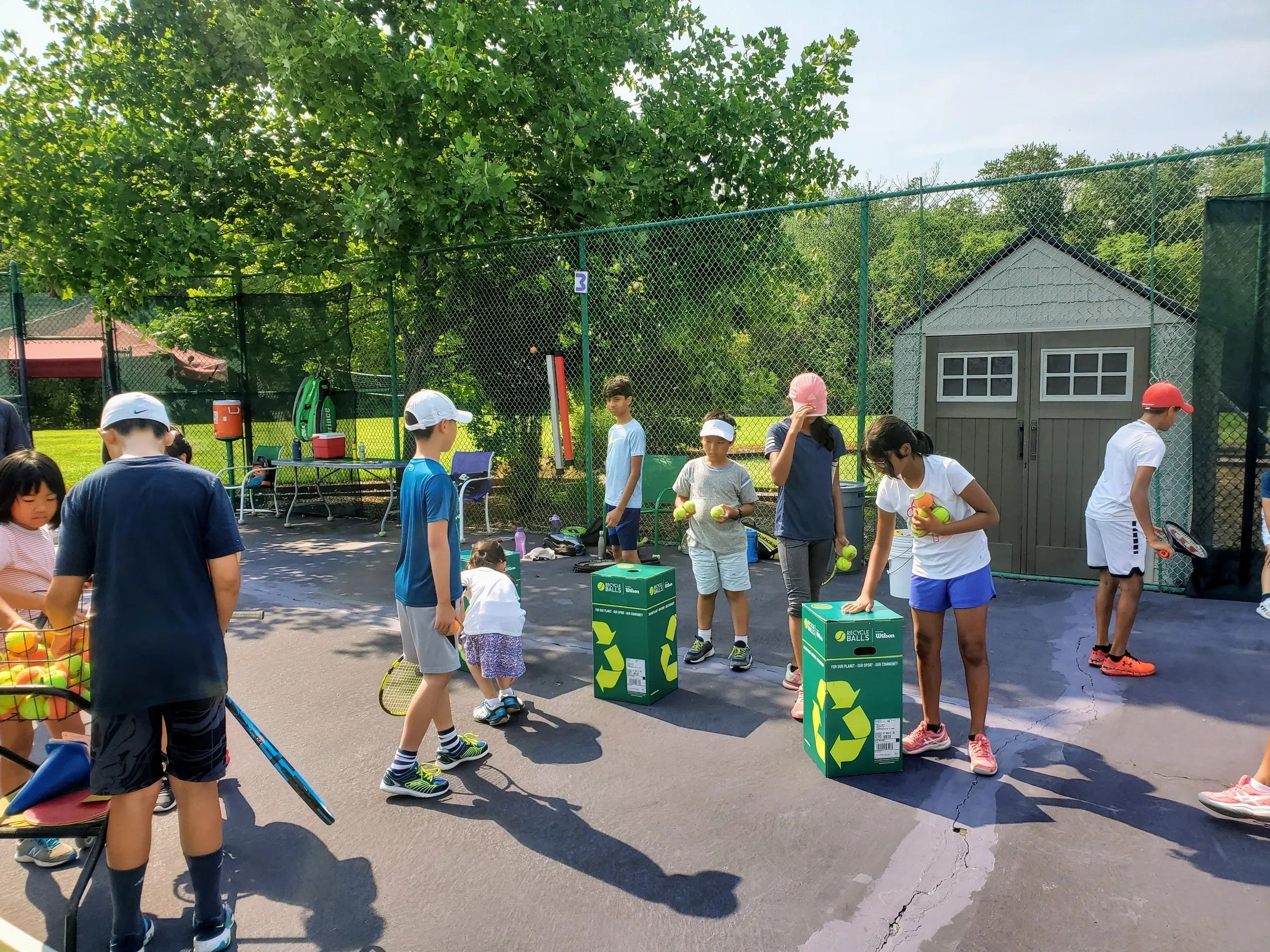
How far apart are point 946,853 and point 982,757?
2.81 ft

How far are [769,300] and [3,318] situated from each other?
35.0ft

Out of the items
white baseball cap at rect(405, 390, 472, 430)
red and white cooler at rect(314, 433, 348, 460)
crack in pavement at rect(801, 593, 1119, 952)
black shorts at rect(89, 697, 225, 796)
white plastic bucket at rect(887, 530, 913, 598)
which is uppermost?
white baseball cap at rect(405, 390, 472, 430)

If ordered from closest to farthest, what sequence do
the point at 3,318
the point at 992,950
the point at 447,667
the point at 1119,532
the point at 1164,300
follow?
the point at 992,950 → the point at 447,667 → the point at 1119,532 → the point at 1164,300 → the point at 3,318

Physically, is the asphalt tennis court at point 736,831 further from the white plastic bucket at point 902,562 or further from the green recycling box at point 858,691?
the white plastic bucket at point 902,562

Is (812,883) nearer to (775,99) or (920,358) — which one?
(920,358)

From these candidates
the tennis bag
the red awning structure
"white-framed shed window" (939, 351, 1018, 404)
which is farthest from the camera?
the red awning structure

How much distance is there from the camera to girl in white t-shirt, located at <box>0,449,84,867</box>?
3.63m

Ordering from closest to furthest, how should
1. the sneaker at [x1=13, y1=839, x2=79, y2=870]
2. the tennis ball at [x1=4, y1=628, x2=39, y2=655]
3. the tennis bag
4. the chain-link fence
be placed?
1. the tennis ball at [x1=4, y1=628, x2=39, y2=655]
2. the sneaker at [x1=13, y1=839, x2=79, y2=870]
3. the chain-link fence
4. the tennis bag

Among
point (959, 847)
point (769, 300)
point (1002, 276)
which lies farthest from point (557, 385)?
point (959, 847)

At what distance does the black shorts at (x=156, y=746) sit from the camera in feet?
9.36

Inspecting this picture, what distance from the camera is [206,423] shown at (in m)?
13.0

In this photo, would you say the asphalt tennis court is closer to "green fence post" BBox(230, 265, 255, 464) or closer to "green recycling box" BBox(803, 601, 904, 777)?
"green recycling box" BBox(803, 601, 904, 777)

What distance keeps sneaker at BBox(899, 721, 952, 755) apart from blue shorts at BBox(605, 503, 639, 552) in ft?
11.8

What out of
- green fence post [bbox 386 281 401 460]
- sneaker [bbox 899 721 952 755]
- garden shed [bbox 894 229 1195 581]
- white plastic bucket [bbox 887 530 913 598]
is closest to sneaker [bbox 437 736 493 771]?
sneaker [bbox 899 721 952 755]
